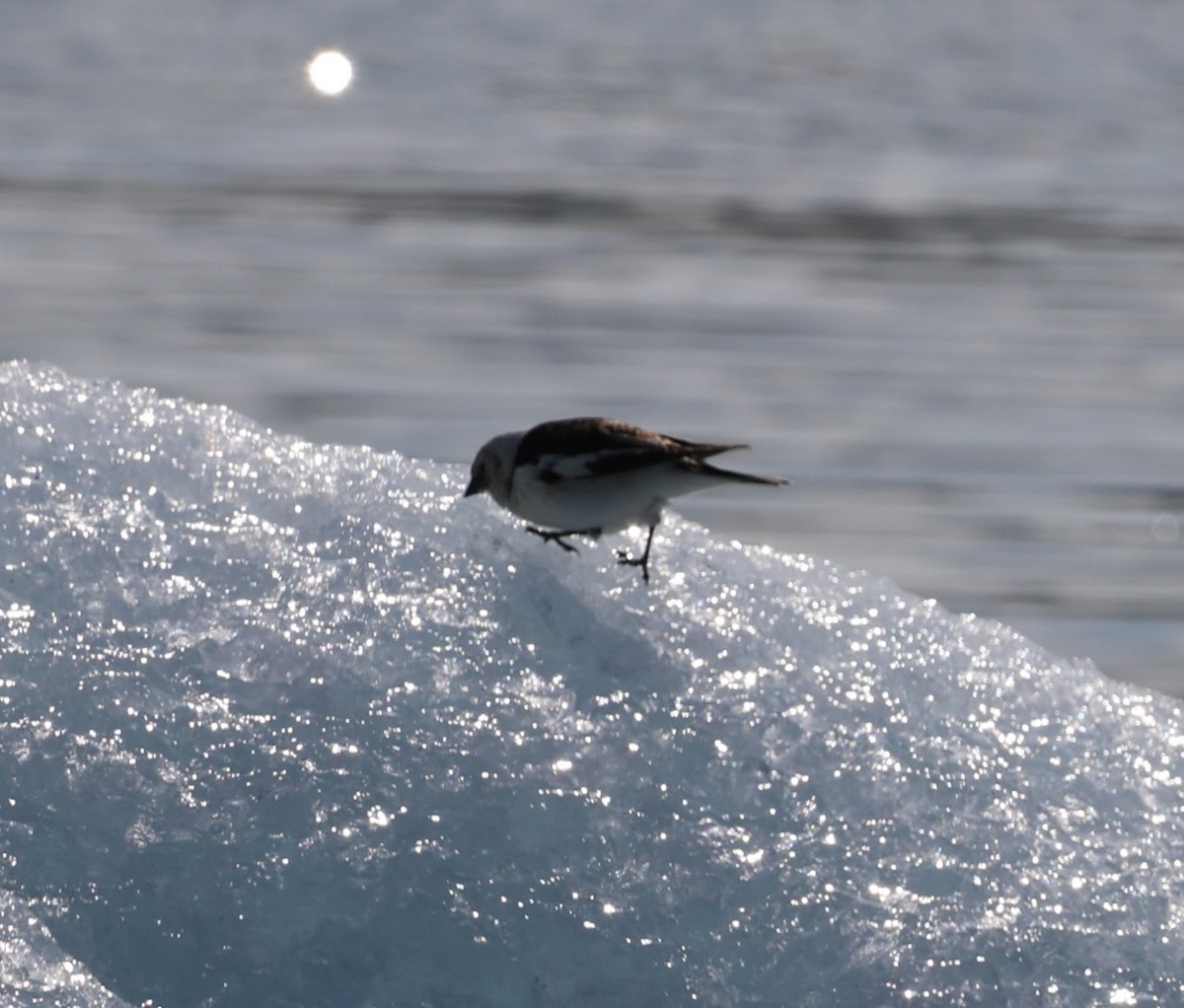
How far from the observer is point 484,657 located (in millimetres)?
3969

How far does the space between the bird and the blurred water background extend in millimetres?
2986

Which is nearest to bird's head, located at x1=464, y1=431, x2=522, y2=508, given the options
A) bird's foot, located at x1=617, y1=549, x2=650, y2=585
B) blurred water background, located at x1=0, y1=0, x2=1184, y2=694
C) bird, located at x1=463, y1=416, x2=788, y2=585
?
bird, located at x1=463, y1=416, x2=788, y2=585

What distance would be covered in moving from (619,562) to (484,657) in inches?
22.5

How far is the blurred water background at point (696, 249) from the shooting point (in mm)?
8484

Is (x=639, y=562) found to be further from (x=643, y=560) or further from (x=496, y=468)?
(x=496, y=468)

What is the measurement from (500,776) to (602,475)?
2.58 feet

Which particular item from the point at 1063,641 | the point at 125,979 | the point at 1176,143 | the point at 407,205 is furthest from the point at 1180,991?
the point at 1176,143

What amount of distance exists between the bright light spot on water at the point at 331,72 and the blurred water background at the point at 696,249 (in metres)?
0.25

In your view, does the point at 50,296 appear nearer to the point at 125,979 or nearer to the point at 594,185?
the point at 594,185

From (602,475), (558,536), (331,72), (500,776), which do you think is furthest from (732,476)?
(331,72)

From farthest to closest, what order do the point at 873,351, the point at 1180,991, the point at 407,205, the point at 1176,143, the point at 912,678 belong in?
the point at 1176,143 → the point at 407,205 → the point at 873,351 → the point at 912,678 → the point at 1180,991

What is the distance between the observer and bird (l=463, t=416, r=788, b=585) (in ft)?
13.7

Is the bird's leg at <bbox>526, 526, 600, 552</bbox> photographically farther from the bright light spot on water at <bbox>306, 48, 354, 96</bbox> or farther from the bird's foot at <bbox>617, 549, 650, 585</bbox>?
the bright light spot on water at <bbox>306, 48, 354, 96</bbox>

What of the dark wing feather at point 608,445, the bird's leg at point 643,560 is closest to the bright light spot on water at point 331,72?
the bird's leg at point 643,560
